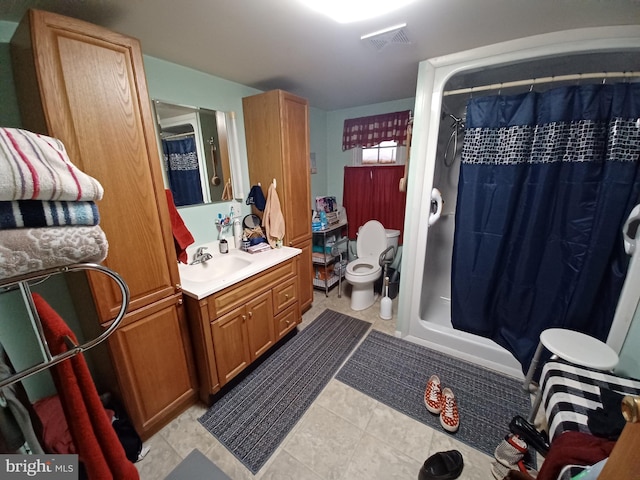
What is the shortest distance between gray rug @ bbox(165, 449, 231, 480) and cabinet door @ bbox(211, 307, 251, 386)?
15.1 inches

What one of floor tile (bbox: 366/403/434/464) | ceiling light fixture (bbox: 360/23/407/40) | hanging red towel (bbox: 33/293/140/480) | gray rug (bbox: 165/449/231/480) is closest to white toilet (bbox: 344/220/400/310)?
floor tile (bbox: 366/403/434/464)

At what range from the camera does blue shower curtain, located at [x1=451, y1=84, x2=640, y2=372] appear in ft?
4.68

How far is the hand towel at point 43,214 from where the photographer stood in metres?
0.44

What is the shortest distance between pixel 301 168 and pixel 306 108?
1.74ft

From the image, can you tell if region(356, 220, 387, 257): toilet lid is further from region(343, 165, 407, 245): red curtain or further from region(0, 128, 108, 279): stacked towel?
region(0, 128, 108, 279): stacked towel

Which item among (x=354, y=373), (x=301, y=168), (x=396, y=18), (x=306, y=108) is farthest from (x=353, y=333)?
(x=396, y=18)

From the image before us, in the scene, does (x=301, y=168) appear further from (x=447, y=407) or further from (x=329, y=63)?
(x=447, y=407)

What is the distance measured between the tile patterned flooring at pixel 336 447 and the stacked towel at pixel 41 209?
4.55ft

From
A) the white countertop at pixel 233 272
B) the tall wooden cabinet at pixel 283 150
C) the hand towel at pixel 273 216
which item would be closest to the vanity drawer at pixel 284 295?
the white countertop at pixel 233 272

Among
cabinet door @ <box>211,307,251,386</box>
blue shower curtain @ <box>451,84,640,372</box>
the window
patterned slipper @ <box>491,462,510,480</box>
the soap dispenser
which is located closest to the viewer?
patterned slipper @ <box>491,462,510,480</box>

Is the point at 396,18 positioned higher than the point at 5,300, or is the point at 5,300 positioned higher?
the point at 396,18

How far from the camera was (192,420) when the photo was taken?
1529 mm

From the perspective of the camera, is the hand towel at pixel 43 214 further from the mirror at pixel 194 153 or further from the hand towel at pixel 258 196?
the hand towel at pixel 258 196

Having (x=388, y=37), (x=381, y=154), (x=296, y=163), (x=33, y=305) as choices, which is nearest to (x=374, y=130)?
(x=381, y=154)
